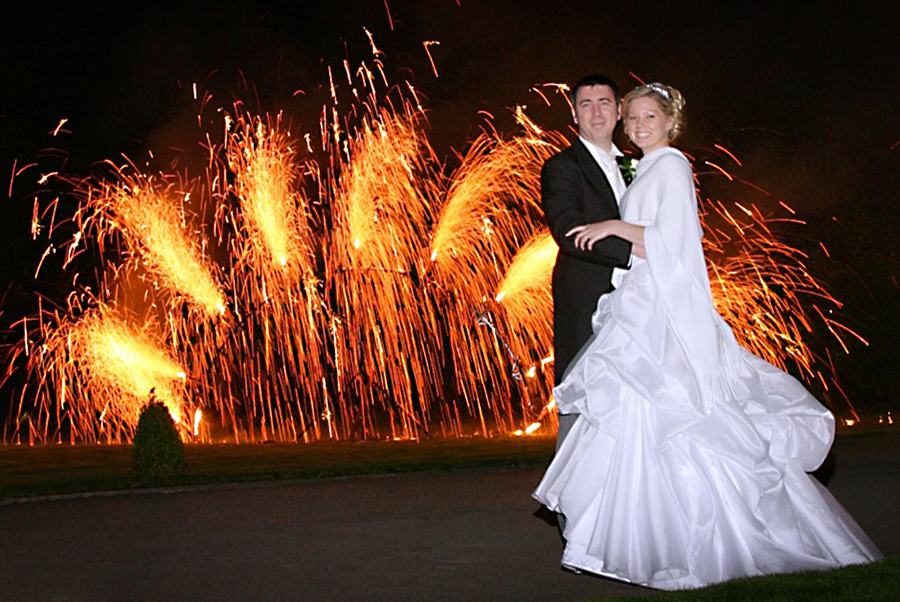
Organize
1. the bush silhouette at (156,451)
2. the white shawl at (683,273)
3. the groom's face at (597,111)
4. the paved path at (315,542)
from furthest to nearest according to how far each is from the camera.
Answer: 1. the bush silhouette at (156,451)
2. the groom's face at (597,111)
3. the paved path at (315,542)
4. the white shawl at (683,273)

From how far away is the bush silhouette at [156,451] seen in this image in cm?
1405

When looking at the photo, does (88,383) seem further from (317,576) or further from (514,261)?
(317,576)

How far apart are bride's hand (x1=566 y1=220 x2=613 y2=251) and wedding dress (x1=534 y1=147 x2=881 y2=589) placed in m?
0.20

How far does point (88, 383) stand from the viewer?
2133cm

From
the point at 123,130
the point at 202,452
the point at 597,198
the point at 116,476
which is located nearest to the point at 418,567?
the point at 597,198

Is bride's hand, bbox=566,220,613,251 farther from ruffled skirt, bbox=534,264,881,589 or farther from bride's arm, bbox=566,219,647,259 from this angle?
ruffled skirt, bbox=534,264,881,589

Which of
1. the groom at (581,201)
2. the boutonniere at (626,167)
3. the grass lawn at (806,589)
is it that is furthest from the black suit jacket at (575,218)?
the grass lawn at (806,589)

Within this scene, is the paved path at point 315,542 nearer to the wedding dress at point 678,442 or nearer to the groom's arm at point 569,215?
the wedding dress at point 678,442

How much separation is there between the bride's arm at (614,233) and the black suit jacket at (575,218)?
242 millimetres

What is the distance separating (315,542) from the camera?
9.09m

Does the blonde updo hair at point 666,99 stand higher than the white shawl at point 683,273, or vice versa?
the blonde updo hair at point 666,99

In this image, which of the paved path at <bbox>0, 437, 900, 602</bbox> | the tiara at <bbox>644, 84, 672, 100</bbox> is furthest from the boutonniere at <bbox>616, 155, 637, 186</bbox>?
the paved path at <bbox>0, 437, 900, 602</bbox>

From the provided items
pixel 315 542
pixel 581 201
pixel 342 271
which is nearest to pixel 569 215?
pixel 581 201

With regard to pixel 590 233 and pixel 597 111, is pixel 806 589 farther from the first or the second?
pixel 597 111
